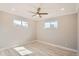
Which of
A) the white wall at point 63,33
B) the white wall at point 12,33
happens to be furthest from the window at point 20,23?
the white wall at point 63,33

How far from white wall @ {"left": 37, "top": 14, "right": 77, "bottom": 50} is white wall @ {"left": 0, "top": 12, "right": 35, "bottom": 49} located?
0.17 m

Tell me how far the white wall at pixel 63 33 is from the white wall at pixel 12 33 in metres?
0.17

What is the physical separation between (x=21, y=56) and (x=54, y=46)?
25.7 inches

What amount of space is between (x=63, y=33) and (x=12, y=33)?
37.8 inches

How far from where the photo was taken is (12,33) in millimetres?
1891

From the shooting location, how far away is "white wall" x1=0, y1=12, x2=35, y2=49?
1851mm

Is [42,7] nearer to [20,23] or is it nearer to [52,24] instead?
[52,24]

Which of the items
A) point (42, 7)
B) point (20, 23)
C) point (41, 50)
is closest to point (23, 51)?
point (41, 50)

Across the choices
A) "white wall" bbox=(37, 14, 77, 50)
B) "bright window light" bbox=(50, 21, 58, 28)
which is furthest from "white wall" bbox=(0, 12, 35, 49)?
"bright window light" bbox=(50, 21, 58, 28)

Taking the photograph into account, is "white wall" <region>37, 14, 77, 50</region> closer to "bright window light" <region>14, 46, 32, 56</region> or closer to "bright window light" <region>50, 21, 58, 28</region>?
"bright window light" <region>50, 21, 58, 28</region>

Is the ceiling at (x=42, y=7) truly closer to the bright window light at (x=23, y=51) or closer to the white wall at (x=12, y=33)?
the white wall at (x=12, y=33)

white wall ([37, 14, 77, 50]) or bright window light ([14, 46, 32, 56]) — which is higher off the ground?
white wall ([37, 14, 77, 50])

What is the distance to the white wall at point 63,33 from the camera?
6.11 ft

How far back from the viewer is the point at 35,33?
194cm
